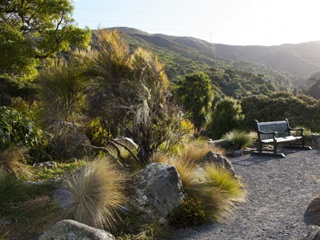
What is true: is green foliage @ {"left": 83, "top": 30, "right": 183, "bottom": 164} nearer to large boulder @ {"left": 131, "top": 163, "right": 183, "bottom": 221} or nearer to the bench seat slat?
large boulder @ {"left": 131, "top": 163, "right": 183, "bottom": 221}

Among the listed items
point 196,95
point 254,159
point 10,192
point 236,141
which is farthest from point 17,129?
point 196,95

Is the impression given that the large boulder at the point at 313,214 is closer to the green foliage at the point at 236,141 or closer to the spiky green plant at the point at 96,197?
the spiky green plant at the point at 96,197

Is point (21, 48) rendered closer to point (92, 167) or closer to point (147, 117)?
point (147, 117)

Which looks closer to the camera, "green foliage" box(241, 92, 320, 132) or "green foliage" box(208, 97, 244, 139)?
"green foliage" box(208, 97, 244, 139)

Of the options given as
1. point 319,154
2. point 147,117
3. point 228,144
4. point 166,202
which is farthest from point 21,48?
point 319,154

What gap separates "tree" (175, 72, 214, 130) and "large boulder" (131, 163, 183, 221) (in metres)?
15.5

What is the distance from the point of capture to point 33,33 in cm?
1234

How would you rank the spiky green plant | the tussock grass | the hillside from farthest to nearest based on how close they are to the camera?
1. the hillside
2. the tussock grass
3. the spiky green plant

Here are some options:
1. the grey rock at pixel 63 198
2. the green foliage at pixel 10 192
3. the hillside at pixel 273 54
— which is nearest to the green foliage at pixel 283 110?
the grey rock at pixel 63 198

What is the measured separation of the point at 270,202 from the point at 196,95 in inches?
602

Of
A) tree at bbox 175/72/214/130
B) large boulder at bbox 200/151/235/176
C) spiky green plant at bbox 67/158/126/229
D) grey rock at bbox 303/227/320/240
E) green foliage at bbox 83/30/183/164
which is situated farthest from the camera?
tree at bbox 175/72/214/130

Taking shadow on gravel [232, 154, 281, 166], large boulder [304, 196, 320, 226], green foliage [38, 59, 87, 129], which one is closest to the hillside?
shadow on gravel [232, 154, 281, 166]

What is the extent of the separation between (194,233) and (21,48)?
7.86 meters

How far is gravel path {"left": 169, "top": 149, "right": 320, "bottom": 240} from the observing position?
400 cm
